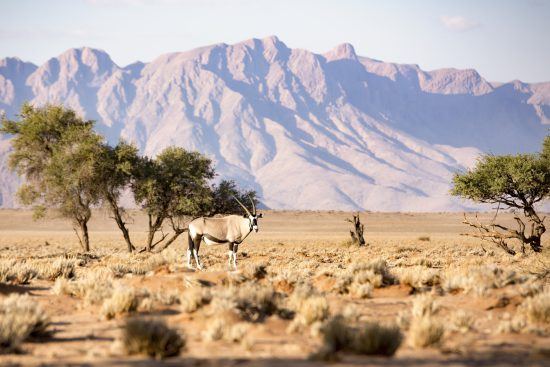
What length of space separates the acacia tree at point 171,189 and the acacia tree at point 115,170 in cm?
61

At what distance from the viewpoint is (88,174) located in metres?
35.3

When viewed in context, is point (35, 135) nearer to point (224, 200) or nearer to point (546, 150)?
point (224, 200)

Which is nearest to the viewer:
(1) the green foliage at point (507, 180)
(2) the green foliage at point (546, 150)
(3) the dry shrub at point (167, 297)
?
(3) the dry shrub at point (167, 297)

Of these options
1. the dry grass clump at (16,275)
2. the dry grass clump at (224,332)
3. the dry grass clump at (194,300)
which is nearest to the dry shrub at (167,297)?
the dry grass clump at (194,300)

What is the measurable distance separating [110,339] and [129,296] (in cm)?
203

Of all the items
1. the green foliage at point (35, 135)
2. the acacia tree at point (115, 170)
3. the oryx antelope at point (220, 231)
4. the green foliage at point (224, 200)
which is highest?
the green foliage at point (35, 135)

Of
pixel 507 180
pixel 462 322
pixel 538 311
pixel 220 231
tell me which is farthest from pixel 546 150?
pixel 462 322

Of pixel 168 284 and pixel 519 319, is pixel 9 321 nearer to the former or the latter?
pixel 168 284

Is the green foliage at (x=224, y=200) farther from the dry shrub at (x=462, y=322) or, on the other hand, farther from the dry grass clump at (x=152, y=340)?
the dry grass clump at (x=152, y=340)

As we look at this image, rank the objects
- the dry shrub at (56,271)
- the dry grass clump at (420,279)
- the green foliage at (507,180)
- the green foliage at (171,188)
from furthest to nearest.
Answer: the green foliage at (171,188) < the green foliage at (507,180) < the dry shrub at (56,271) < the dry grass clump at (420,279)

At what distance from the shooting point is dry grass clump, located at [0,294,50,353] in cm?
1028

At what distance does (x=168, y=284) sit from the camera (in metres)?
16.3

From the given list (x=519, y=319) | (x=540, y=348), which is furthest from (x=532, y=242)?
(x=540, y=348)

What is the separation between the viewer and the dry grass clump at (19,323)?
10.3 m
